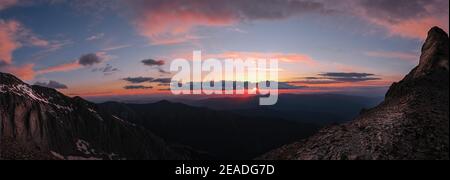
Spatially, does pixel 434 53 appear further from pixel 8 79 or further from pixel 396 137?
pixel 8 79

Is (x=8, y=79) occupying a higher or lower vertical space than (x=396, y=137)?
higher

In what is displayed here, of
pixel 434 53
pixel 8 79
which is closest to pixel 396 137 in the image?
pixel 434 53

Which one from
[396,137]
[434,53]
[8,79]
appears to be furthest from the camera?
[8,79]

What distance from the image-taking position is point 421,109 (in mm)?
38781

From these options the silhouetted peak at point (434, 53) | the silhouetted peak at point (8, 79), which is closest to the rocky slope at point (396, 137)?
the silhouetted peak at point (434, 53)

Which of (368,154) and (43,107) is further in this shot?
(43,107)

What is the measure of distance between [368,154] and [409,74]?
46.1 m

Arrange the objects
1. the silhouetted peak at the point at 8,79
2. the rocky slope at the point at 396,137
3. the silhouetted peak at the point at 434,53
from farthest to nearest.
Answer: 1. the silhouetted peak at the point at 8,79
2. the silhouetted peak at the point at 434,53
3. the rocky slope at the point at 396,137

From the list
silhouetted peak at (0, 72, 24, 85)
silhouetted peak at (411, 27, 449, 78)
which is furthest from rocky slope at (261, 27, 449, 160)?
silhouetted peak at (0, 72, 24, 85)

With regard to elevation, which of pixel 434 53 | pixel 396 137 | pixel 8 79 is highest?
pixel 434 53

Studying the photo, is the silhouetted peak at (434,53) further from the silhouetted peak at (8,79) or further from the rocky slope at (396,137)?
the silhouetted peak at (8,79)
